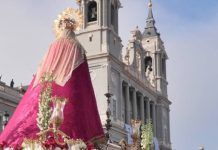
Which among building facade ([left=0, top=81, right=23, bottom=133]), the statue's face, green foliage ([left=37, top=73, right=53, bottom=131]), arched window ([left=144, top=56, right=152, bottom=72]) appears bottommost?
green foliage ([left=37, top=73, right=53, bottom=131])

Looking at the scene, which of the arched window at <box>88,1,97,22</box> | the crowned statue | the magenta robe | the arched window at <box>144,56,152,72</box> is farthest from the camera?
the arched window at <box>144,56,152,72</box>

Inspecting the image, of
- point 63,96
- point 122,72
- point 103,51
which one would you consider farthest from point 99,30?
point 63,96

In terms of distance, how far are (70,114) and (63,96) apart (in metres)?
0.72

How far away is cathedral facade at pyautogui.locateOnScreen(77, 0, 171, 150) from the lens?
57250 mm

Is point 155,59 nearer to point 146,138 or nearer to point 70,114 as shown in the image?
point 146,138

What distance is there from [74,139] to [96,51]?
4247 centimetres

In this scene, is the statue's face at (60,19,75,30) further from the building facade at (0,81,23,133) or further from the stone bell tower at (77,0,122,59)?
the stone bell tower at (77,0,122,59)

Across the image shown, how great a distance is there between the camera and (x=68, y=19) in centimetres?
1916

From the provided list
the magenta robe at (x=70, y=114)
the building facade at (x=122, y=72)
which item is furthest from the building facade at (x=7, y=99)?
the magenta robe at (x=70, y=114)

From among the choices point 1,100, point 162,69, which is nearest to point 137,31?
point 162,69

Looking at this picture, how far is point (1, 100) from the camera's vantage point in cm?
→ 4234

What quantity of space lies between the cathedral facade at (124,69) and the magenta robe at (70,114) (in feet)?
101

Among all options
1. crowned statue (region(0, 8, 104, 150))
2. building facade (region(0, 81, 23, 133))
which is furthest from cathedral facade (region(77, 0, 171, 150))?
crowned statue (region(0, 8, 104, 150))

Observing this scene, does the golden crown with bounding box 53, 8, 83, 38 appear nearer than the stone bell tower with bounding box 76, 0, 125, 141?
Yes
